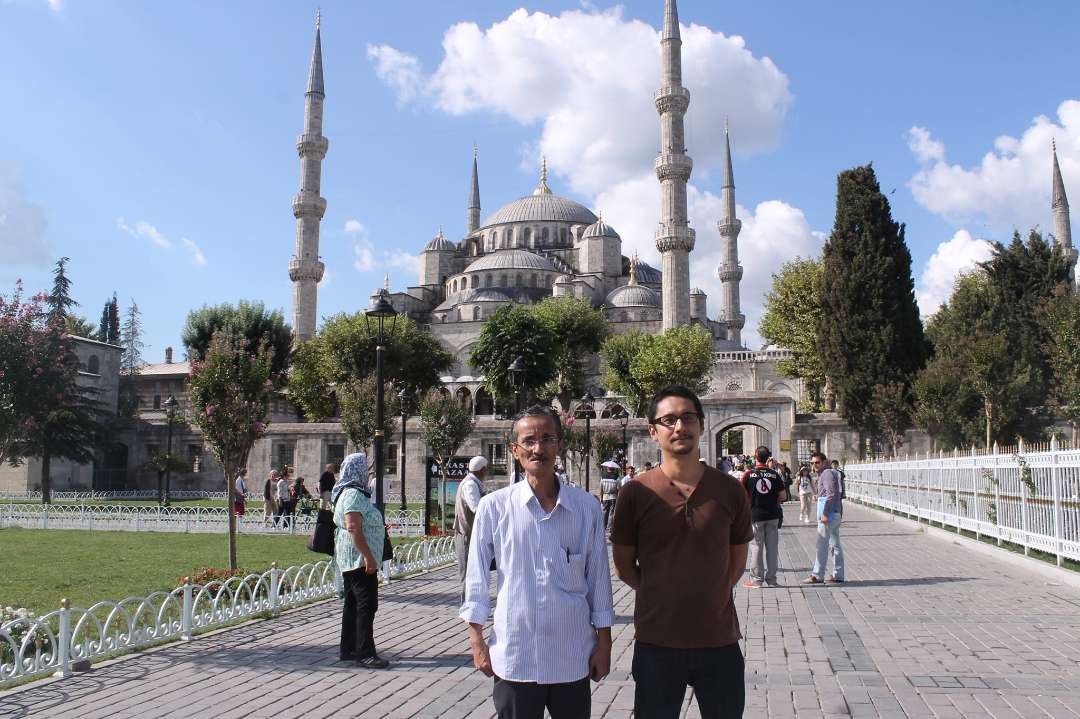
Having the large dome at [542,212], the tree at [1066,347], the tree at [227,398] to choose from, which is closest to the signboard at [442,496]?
the tree at [227,398]

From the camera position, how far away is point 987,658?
5.62 meters

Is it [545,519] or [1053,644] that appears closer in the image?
[545,519]

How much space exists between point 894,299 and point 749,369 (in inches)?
877

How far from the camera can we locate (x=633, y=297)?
6072 centimetres

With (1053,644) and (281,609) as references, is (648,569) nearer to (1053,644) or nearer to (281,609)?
(1053,644)

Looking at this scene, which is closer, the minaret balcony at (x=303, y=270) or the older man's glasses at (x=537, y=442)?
the older man's glasses at (x=537, y=442)

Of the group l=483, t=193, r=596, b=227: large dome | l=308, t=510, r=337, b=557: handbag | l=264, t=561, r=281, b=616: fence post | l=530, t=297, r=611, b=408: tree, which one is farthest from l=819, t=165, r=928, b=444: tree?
l=483, t=193, r=596, b=227: large dome

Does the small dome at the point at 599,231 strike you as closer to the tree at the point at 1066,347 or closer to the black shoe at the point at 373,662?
the tree at the point at 1066,347

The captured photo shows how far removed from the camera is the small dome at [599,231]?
67.0 m

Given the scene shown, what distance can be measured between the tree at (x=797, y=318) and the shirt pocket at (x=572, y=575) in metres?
36.5

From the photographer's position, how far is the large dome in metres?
72.8

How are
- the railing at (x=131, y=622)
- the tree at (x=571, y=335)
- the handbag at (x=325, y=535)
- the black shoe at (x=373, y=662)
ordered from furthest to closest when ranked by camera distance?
the tree at (x=571, y=335), the handbag at (x=325, y=535), the black shoe at (x=373, y=662), the railing at (x=131, y=622)

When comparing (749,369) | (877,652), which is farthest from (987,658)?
(749,369)

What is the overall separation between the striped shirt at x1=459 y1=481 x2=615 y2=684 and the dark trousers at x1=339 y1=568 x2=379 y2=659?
316 centimetres
